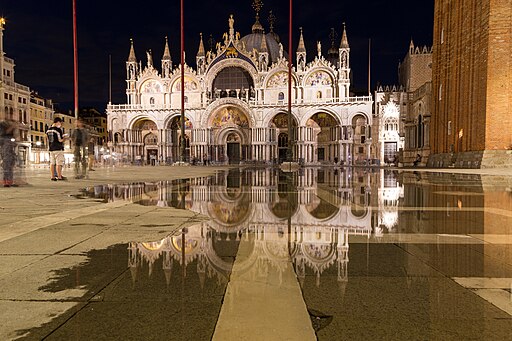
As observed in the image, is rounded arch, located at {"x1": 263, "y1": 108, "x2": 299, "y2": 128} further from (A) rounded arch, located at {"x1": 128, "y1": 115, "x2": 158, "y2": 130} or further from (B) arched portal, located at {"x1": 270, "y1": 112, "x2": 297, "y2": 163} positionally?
(A) rounded arch, located at {"x1": 128, "y1": 115, "x2": 158, "y2": 130}

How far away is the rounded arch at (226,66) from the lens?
51.2 m

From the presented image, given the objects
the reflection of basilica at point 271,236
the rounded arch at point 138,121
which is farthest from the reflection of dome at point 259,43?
the reflection of basilica at point 271,236

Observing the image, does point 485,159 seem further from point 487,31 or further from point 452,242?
point 452,242

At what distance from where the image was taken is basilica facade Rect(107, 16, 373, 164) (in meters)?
49.6

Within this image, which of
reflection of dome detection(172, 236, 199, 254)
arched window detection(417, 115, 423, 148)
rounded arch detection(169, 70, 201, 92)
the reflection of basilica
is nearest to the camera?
the reflection of basilica

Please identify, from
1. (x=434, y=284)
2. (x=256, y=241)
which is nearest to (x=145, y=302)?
(x=256, y=241)

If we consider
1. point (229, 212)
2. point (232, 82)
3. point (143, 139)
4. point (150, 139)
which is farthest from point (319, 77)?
point (229, 212)

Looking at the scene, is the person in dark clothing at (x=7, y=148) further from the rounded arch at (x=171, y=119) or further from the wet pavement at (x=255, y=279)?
the rounded arch at (x=171, y=119)

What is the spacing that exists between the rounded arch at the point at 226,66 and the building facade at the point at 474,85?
26.4 m

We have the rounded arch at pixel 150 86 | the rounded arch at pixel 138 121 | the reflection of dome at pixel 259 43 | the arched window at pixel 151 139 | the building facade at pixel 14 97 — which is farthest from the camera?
the arched window at pixel 151 139

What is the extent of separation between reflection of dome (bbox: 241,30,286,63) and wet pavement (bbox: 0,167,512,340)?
187ft

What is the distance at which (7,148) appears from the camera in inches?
373

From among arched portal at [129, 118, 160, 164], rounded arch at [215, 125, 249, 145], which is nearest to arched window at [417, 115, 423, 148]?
rounded arch at [215, 125, 249, 145]

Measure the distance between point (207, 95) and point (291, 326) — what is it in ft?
173
